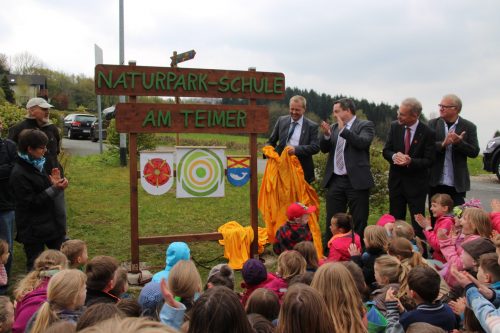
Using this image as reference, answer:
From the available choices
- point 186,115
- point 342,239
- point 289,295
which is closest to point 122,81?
point 186,115

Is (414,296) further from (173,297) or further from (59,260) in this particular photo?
(59,260)

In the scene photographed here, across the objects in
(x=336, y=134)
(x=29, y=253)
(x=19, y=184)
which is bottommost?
(x=29, y=253)

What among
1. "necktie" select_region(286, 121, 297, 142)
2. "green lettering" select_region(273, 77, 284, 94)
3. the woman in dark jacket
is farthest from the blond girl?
"necktie" select_region(286, 121, 297, 142)

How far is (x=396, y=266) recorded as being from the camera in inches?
148

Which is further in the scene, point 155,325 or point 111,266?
point 111,266

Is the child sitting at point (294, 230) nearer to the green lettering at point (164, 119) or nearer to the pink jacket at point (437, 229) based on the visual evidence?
the pink jacket at point (437, 229)

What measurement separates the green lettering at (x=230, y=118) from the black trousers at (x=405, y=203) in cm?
229

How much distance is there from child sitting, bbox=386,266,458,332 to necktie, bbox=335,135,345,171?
10.3 ft

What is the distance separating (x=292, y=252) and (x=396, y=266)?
83 centimetres

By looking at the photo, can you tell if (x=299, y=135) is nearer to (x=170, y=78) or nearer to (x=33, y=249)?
(x=170, y=78)

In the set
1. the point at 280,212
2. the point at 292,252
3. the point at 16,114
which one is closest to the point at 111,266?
the point at 292,252

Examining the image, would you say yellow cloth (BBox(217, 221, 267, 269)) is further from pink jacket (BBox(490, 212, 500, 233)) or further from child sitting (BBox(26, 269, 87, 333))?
child sitting (BBox(26, 269, 87, 333))

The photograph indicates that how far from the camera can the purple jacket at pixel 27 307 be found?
9.59 ft

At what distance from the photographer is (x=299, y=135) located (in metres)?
6.75
